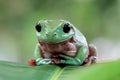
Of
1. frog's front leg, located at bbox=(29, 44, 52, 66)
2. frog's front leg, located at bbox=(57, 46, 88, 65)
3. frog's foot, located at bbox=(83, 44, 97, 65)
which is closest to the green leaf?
frog's front leg, located at bbox=(29, 44, 52, 66)

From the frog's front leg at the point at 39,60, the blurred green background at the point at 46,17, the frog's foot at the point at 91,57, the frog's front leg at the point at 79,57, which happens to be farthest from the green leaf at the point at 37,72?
the blurred green background at the point at 46,17

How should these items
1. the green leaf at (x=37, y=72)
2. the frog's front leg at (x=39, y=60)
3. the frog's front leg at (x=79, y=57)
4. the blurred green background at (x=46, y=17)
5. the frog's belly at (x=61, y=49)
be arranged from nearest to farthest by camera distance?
1. the green leaf at (x=37, y=72)
2. the frog's front leg at (x=39, y=60)
3. the frog's front leg at (x=79, y=57)
4. the frog's belly at (x=61, y=49)
5. the blurred green background at (x=46, y=17)

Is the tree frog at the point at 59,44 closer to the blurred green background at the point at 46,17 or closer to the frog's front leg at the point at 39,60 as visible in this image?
the frog's front leg at the point at 39,60

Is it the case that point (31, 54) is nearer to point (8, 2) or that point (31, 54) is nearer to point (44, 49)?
point (8, 2)

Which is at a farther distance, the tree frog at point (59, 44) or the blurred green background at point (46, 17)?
the blurred green background at point (46, 17)

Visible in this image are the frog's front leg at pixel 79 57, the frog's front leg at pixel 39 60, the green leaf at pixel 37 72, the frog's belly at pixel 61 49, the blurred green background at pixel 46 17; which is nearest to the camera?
the green leaf at pixel 37 72

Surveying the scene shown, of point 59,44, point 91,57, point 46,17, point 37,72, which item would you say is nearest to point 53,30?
point 59,44

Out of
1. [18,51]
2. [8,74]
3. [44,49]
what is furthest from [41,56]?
[18,51]
